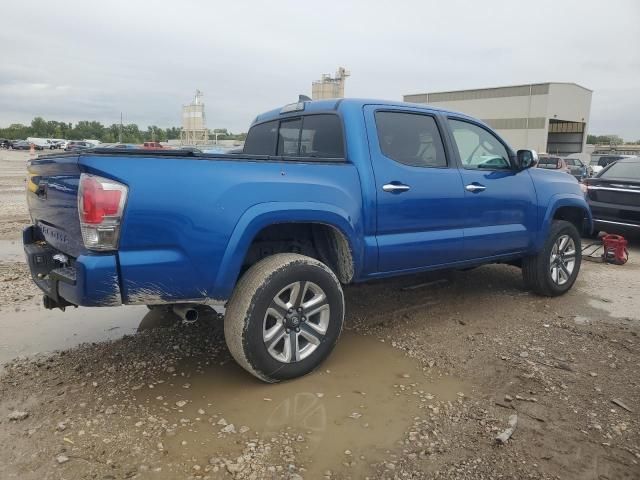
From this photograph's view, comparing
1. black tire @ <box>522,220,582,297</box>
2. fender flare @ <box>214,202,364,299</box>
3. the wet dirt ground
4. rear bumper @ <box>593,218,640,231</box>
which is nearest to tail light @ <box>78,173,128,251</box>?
fender flare @ <box>214,202,364,299</box>

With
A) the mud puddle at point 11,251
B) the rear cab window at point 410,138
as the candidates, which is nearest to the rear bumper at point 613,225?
the rear cab window at point 410,138

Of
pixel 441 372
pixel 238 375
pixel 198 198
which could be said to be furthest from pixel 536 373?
pixel 198 198

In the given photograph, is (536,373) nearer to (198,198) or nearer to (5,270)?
(198,198)

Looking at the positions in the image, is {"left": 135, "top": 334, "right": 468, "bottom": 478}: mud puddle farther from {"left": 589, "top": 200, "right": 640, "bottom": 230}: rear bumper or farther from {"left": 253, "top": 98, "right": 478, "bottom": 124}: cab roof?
{"left": 589, "top": 200, "right": 640, "bottom": 230}: rear bumper

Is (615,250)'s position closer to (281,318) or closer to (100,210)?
(281,318)

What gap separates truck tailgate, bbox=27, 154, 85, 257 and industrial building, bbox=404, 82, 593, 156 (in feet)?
173

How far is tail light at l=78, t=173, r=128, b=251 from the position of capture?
8.87ft

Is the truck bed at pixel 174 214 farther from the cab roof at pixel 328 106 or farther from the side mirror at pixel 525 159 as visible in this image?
the side mirror at pixel 525 159

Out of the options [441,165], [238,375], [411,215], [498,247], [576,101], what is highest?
[576,101]

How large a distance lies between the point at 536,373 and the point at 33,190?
3.77 meters

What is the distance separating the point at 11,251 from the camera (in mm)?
7238

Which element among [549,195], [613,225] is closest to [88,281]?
[549,195]

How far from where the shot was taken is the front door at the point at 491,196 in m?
4.52

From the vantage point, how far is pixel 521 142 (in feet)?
178
